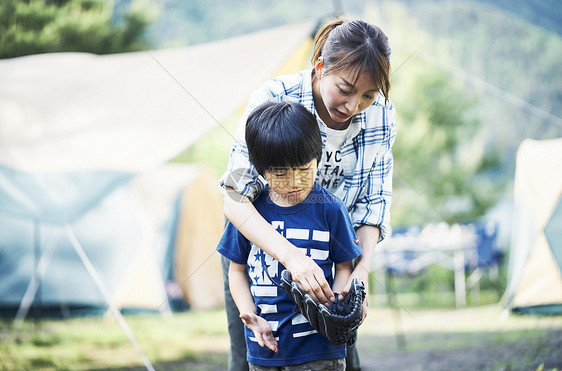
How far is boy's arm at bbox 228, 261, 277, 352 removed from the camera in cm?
89

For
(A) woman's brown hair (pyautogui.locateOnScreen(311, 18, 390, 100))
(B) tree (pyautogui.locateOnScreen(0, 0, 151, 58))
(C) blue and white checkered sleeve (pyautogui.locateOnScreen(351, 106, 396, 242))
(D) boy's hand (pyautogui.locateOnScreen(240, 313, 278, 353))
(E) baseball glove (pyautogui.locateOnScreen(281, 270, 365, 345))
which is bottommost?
(D) boy's hand (pyautogui.locateOnScreen(240, 313, 278, 353))

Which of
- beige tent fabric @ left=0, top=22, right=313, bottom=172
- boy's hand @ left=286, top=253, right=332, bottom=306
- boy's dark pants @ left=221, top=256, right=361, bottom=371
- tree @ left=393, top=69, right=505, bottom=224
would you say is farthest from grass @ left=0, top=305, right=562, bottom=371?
tree @ left=393, top=69, right=505, bottom=224

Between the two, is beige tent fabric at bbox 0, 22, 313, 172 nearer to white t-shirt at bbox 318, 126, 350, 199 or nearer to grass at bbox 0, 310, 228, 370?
grass at bbox 0, 310, 228, 370

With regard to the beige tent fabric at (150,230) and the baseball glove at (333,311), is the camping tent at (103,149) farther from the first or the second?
the baseball glove at (333,311)

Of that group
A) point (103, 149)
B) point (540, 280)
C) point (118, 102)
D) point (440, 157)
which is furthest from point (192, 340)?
point (440, 157)

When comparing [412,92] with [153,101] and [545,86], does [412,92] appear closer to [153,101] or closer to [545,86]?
[545,86]

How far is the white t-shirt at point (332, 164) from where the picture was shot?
1.00 m

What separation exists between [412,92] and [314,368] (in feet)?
25.6

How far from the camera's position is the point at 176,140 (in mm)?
2494

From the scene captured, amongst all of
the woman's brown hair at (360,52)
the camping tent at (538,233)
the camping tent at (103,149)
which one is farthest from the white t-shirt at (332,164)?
the camping tent at (538,233)

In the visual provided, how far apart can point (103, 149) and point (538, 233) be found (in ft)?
7.43

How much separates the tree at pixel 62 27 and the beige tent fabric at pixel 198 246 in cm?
363

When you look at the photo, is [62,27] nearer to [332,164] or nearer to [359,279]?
[332,164]

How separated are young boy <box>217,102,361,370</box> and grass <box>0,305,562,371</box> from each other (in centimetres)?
136
